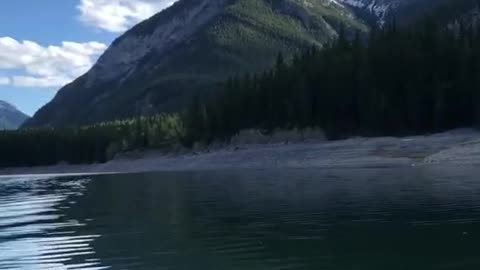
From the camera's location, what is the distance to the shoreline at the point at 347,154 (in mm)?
78906

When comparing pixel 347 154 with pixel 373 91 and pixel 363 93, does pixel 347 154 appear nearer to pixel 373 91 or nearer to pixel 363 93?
pixel 373 91

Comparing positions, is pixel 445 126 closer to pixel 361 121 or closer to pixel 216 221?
pixel 361 121

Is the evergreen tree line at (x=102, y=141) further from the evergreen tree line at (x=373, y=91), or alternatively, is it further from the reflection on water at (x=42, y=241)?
the reflection on water at (x=42, y=241)

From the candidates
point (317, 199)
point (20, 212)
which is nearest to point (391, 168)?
point (317, 199)

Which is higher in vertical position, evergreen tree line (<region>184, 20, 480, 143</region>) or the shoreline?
evergreen tree line (<region>184, 20, 480, 143</region>)

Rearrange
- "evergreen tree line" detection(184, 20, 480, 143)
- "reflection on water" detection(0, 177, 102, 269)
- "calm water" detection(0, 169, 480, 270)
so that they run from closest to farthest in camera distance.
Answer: "calm water" detection(0, 169, 480, 270), "reflection on water" detection(0, 177, 102, 269), "evergreen tree line" detection(184, 20, 480, 143)

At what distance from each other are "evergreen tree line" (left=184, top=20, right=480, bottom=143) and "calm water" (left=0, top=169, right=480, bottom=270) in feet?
167

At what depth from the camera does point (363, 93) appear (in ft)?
380

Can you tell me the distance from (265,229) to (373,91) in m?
84.5

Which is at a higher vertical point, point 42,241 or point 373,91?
point 373,91

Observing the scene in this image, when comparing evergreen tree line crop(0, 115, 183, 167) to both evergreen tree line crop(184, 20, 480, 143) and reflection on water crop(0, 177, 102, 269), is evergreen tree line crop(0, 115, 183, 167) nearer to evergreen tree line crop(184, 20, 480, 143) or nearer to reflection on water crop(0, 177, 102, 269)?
evergreen tree line crop(184, 20, 480, 143)

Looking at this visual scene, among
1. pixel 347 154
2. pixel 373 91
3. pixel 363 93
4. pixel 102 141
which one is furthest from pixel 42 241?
pixel 102 141

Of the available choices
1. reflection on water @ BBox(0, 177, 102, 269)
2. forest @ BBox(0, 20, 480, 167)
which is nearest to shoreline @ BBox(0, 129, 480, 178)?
forest @ BBox(0, 20, 480, 167)

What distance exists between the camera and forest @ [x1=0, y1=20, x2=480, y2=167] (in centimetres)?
10562
